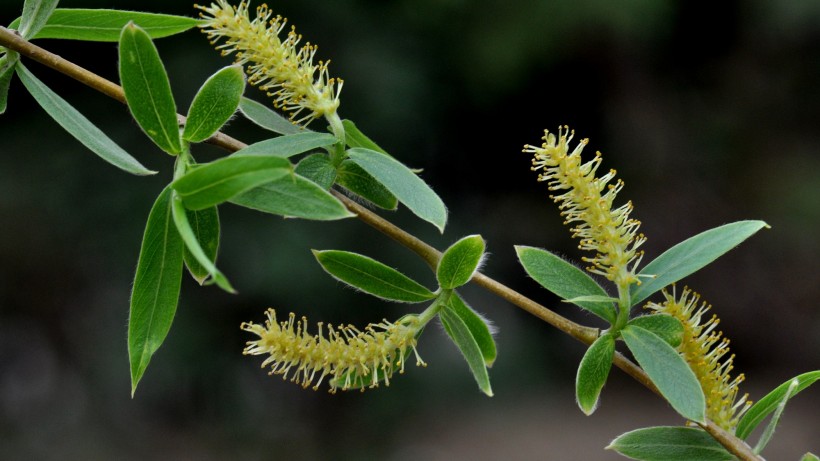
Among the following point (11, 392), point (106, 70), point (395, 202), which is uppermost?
point (395, 202)

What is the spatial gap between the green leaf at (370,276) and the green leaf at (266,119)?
146 mm

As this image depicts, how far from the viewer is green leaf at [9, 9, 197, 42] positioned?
0.85 metres

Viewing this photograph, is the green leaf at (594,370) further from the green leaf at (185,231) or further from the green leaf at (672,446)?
the green leaf at (185,231)

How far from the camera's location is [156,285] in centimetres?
77

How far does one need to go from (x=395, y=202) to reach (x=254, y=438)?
5.48 meters

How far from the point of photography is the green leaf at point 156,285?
29.9 inches

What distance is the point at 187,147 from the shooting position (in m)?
0.78

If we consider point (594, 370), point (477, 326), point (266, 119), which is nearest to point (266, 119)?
point (266, 119)

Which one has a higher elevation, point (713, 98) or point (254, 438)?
point (713, 98)

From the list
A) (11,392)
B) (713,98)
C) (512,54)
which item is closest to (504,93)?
(512,54)

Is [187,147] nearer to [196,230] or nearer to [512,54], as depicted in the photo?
[196,230]

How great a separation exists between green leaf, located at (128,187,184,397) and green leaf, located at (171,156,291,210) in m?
0.07

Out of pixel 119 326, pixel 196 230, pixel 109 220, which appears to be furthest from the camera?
pixel 119 326

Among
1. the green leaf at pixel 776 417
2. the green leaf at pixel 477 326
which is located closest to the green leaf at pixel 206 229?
the green leaf at pixel 477 326
